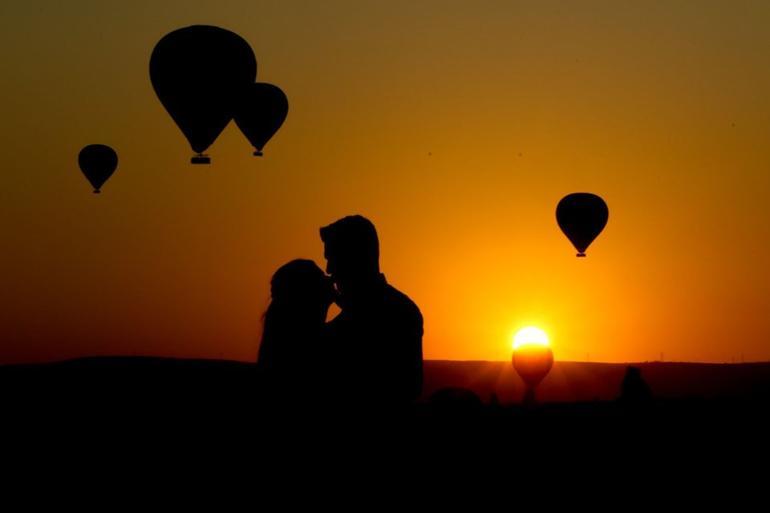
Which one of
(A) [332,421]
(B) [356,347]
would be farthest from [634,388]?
(A) [332,421]

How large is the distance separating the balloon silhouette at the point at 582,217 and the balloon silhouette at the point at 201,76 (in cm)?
1347

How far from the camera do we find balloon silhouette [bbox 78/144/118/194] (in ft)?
106

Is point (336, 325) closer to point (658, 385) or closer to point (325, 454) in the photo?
point (325, 454)

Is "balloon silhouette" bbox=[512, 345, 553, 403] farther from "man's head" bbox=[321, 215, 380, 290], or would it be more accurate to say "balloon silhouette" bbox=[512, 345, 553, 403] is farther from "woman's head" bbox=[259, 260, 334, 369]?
"man's head" bbox=[321, 215, 380, 290]

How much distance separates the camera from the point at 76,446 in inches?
258

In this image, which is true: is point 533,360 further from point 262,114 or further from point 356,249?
point 356,249

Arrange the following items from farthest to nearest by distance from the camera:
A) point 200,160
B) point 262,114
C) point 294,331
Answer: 1. point 262,114
2. point 200,160
3. point 294,331

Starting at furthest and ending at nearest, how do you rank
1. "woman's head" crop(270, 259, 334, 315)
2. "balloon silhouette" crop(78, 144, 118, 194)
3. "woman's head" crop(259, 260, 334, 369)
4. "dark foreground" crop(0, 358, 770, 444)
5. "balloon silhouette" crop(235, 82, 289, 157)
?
1. "balloon silhouette" crop(78, 144, 118, 194)
2. "balloon silhouette" crop(235, 82, 289, 157)
3. "woman's head" crop(270, 259, 334, 315)
4. "woman's head" crop(259, 260, 334, 369)
5. "dark foreground" crop(0, 358, 770, 444)

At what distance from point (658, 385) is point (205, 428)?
75712 millimetres

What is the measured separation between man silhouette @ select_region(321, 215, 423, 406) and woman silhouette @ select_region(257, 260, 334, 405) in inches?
5.7

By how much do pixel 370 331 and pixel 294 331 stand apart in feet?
1.54

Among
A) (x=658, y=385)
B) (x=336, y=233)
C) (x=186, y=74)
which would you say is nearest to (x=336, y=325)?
(x=336, y=233)

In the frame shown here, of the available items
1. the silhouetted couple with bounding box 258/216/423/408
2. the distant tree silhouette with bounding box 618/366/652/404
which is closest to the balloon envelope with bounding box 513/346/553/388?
the distant tree silhouette with bounding box 618/366/652/404

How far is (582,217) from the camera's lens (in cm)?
3347
